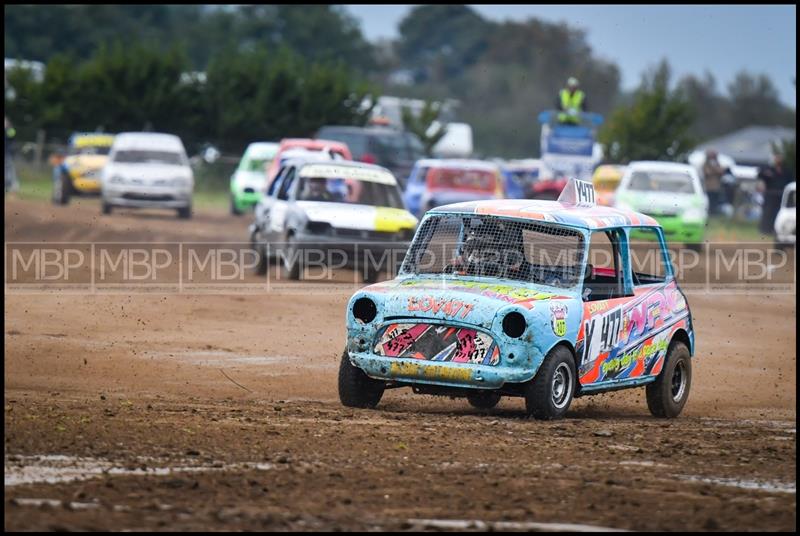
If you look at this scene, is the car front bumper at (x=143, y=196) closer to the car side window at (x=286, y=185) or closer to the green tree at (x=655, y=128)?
the car side window at (x=286, y=185)

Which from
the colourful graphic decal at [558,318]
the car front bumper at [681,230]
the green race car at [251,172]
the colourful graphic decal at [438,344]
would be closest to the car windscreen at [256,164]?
the green race car at [251,172]

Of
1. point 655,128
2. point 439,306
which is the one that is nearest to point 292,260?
point 439,306

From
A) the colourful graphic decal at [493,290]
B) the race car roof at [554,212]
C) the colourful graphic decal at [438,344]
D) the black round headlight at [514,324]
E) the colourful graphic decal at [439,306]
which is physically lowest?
the colourful graphic decal at [438,344]

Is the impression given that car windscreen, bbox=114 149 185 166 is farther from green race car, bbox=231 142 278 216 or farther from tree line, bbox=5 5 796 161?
tree line, bbox=5 5 796 161

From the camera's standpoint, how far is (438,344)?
10.1 meters

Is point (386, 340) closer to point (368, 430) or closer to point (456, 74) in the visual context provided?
point (368, 430)

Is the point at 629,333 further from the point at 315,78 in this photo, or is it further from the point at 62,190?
the point at 315,78

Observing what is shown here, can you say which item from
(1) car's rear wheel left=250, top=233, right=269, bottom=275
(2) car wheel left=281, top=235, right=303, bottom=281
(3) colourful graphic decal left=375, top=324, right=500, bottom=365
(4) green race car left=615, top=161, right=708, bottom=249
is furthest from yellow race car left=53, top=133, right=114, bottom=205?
(3) colourful graphic decal left=375, top=324, right=500, bottom=365

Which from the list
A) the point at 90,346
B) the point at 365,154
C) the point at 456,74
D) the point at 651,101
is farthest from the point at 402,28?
the point at 90,346

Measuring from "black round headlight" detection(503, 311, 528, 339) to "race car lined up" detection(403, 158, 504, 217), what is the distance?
721 inches

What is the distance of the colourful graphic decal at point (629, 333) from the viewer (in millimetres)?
10484

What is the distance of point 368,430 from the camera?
9336mm

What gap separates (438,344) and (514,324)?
0.52 m

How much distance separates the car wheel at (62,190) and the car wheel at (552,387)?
24774 millimetres
